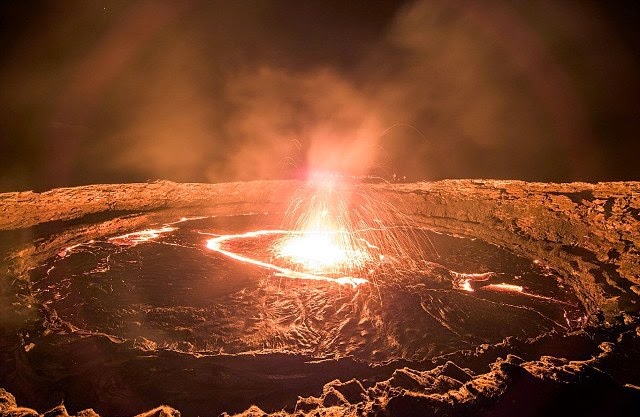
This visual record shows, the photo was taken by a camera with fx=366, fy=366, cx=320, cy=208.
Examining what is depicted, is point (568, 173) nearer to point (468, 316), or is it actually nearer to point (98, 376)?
point (468, 316)

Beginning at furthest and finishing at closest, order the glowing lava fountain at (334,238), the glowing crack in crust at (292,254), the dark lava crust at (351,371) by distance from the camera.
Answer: the glowing lava fountain at (334,238), the glowing crack in crust at (292,254), the dark lava crust at (351,371)

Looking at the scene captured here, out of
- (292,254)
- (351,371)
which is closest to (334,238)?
(292,254)

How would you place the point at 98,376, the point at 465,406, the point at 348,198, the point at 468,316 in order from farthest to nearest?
the point at 348,198
the point at 468,316
the point at 98,376
the point at 465,406

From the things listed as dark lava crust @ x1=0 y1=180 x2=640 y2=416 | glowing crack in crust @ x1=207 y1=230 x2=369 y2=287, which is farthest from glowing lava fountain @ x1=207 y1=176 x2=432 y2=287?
dark lava crust @ x1=0 y1=180 x2=640 y2=416

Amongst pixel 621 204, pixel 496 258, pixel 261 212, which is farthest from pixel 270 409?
pixel 621 204

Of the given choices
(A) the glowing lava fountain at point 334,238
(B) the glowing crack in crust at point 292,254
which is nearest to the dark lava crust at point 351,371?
(B) the glowing crack in crust at point 292,254

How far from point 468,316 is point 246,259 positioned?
2.60 metres

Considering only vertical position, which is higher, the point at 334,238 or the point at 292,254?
the point at 334,238

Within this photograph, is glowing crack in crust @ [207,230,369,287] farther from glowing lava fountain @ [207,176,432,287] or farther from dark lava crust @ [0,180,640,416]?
dark lava crust @ [0,180,640,416]

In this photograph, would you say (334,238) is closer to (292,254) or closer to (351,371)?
(292,254)

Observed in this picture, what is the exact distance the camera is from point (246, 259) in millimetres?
4559

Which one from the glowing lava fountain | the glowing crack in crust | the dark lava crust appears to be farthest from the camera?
the glowing lava fountain

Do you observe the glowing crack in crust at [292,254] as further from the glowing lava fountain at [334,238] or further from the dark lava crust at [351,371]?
the dark lava crust at [351,371]

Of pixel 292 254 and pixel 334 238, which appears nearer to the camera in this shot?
pixel 292 254
